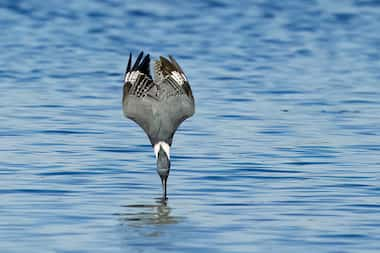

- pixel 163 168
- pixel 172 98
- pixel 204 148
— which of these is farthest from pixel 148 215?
pixel 204 148

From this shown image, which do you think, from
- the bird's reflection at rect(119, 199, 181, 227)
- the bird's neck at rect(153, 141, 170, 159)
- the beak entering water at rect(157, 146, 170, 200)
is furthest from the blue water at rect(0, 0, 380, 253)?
the bird's neck at rect(153, 141, 170, 159)

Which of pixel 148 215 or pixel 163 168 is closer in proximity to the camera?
pixel 148 215

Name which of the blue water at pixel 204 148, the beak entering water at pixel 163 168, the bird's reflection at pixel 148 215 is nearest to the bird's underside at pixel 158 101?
the beak entering water at pixel 163 168

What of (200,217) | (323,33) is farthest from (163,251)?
(323,33)

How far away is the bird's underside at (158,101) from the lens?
1057 cm

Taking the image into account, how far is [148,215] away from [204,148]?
2708 millimetres

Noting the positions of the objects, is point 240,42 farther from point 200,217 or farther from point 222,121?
point 200,217

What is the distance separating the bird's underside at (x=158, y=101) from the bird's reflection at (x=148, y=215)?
731 mm

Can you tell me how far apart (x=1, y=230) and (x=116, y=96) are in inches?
296

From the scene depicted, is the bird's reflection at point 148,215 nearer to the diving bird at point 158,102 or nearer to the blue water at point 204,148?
the blue water at point 204,148

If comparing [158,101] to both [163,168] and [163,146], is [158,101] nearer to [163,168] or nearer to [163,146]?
[163,146]

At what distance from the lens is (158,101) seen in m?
10.7

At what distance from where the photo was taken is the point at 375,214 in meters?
9.41

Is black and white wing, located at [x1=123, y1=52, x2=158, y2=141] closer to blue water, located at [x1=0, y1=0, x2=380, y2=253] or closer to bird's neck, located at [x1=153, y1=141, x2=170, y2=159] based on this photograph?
bird's neck, located at [x1=153, y1=141, x2=170, y2=159]
